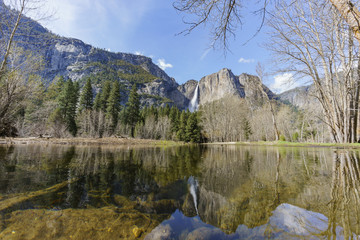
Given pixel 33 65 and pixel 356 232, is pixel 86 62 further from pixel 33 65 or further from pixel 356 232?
pixel 356 232

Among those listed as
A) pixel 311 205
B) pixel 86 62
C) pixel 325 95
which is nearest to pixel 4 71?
pixel 311 205

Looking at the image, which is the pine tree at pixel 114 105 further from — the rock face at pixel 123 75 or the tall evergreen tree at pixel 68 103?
the rock face at pixel 123 75

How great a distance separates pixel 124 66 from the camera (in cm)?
11725

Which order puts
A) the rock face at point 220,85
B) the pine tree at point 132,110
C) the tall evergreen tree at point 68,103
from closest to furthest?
the tall evergreen tree at point 68,103 → the pine tree at point 132,110 → the rock face at point 220,85

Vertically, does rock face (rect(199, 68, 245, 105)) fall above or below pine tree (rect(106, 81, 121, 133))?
above

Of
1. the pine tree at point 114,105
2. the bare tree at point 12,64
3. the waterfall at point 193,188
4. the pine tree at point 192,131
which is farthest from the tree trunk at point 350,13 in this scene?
the pine tree at point 114,105

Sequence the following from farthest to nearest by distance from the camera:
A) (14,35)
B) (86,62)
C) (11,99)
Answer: (86,62) → (11,99) → (14,35)

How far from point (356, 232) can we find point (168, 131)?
34.1 m

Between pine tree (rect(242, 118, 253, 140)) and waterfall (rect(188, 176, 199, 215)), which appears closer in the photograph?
waterfall (rect(188, 176, 199, 215))

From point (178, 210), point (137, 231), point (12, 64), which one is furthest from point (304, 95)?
point (12, 64)

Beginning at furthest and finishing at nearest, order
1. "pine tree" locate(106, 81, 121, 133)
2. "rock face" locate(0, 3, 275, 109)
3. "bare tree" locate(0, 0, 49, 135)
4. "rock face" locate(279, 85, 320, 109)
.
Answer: "rock face" locate(0, 3, 275, 109) → "pine tree" locate(106, 81, 121, 133) → "rock face" locate(279, 85, 320, 109) → "bare tree" locate(0, 0, 49, 135)

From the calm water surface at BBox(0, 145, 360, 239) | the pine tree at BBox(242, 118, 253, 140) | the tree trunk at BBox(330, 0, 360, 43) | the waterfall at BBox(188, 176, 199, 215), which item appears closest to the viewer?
the calm water surface at BBox(0, 145, 360, 239)

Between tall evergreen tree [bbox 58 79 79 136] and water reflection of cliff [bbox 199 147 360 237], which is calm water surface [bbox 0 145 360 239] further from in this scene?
tall evergreen tree [bbox 58 79 79 136]

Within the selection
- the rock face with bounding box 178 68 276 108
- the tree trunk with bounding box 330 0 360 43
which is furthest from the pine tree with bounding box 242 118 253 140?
the rock face with bounding box 178 68 276 108
